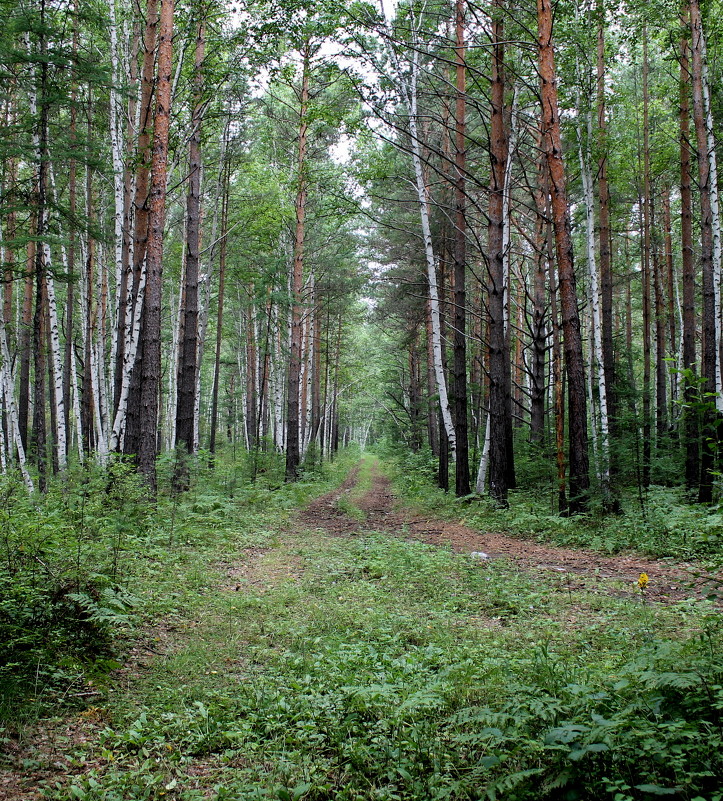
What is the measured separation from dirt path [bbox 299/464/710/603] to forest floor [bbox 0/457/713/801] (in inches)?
1.9

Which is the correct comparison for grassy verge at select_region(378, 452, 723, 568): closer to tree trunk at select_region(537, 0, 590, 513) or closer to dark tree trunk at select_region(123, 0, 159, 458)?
tree trunk at select_region(537, 0, 590, 513)

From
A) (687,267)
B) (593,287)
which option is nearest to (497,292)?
(593,287)

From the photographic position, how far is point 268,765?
2.70 metres

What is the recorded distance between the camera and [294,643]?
14.3 feet

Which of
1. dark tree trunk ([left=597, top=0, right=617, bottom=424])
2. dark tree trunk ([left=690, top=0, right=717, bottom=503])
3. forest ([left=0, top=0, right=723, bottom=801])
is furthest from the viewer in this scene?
dark tree trunk ([left=597, top=0, right=617, bottom=424])

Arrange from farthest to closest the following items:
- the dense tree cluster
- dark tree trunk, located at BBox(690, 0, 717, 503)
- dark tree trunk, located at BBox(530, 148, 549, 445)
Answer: dark tree trunk, located at BBox(530, 148, 549, 445) < dark tree trunk, located at BBox(690, 0, 717, 503) < the dense tree cluster

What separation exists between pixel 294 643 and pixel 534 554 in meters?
4.77

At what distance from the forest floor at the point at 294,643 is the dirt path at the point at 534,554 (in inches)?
1.9

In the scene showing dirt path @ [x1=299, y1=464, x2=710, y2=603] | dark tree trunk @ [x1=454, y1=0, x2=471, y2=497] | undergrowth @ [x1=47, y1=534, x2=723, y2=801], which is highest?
dark tree trunk @ [x1=454, y1=0, x2=471, y2=497]

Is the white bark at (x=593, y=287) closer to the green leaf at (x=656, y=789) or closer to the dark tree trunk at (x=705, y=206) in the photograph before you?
the dark tree trunk at (x=705, y=206)

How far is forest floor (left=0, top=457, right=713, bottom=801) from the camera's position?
2.59 meters

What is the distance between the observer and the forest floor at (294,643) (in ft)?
8.50

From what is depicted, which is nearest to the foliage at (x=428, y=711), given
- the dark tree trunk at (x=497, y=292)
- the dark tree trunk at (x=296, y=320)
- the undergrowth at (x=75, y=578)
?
the undergrowth at (x=75, y=578)

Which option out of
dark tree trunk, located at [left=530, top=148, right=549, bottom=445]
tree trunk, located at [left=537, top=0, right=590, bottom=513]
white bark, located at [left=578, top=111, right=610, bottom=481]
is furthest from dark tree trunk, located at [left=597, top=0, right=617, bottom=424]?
tree trunk, located at [left=537, top=0, right=590, bottom=513]
